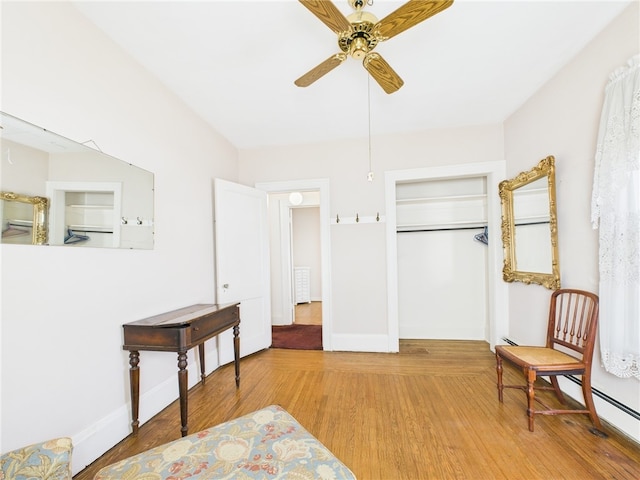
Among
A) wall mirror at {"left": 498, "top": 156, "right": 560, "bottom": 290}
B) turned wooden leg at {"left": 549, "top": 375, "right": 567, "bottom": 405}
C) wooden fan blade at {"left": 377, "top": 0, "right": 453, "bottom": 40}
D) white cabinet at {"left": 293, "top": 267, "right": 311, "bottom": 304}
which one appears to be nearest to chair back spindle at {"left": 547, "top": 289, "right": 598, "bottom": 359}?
wall mirror at {"left": 498, "top": 156, "right": 560, "bottom": 290}

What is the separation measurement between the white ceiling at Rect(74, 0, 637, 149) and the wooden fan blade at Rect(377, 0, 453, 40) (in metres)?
0.38

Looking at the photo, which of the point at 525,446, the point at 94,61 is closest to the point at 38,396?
the point at 94,61

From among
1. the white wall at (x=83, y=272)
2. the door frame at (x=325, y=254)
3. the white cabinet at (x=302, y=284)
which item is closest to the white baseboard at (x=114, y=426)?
the white wall at (x=83, y=272)

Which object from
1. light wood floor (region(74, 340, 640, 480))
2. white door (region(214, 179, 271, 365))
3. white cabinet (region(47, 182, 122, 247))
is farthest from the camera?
white door (region(214, 179, 271, 365))

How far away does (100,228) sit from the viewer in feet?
5.53

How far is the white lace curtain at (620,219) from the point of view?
1.55 meters

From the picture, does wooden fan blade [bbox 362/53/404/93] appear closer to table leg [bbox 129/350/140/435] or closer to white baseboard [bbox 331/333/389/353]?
table leg [bbox 129/350/140/435]

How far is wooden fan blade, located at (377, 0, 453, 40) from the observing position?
3.91 ft

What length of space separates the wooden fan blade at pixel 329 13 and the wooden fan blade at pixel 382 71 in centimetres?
22

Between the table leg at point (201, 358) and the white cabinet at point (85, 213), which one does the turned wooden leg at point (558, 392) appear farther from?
the white cabinet at point (85, 213)

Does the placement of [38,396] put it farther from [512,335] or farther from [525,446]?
[512,335]

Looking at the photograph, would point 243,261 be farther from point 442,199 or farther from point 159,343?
point 442,199

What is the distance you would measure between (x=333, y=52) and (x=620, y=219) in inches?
84.7

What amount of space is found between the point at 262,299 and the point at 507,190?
3.13 meters
